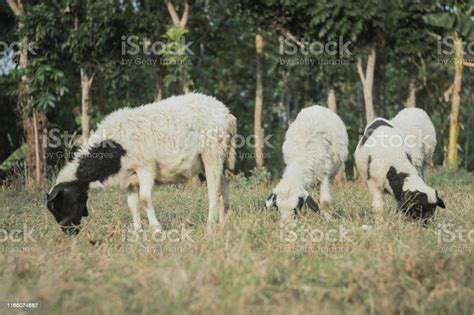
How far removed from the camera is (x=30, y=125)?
19000 mm

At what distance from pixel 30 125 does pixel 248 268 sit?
1446 centimetres

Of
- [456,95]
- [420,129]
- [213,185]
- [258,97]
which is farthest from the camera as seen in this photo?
[258,97]

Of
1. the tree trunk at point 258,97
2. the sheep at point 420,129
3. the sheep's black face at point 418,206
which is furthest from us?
the tree trunk at point 258,97

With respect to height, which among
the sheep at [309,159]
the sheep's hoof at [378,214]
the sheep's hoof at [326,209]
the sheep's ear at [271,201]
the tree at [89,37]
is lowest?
the sheep's hoof at [326,209]

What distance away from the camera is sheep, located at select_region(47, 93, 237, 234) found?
8664 millimetres

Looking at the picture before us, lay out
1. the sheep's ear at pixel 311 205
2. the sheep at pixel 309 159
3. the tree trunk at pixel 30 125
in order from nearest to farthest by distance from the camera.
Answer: the sheep at pixel 309 159
the sheep's ear at pixel 311 205
the tree trunk at pixel 30 125

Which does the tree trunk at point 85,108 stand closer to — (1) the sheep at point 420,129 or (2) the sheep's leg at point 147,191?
(1) the sheep at point 420,129

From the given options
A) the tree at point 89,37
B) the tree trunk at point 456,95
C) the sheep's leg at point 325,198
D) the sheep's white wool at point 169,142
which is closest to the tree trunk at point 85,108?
the tree at point 89,37

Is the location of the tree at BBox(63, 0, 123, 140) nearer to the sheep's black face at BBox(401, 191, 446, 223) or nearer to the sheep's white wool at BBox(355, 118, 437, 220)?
the sheep's white wool at BBox(355, 118, 437, 220)

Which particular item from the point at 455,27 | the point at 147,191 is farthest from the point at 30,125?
the point at 455,27

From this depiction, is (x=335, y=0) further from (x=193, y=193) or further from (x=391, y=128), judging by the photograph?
(x=391, y=128)

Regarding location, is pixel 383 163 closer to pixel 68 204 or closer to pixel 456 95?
pixel 68 204

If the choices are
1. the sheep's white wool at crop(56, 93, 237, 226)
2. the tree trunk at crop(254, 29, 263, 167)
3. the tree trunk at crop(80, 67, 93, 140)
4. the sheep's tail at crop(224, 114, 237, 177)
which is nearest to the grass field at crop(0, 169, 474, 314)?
the sheep's white wool at crop(56, 93, 237, 226)

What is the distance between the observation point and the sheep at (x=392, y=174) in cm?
838
